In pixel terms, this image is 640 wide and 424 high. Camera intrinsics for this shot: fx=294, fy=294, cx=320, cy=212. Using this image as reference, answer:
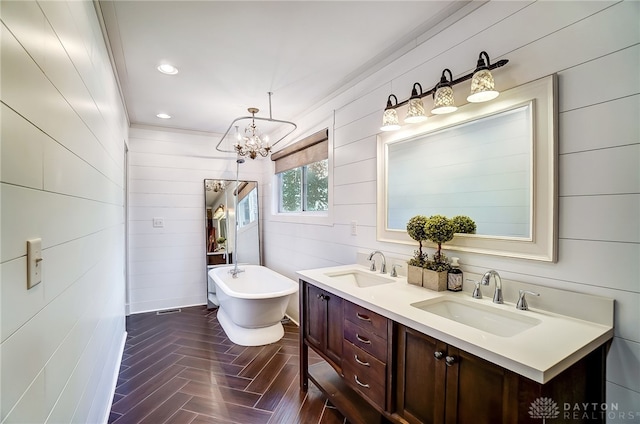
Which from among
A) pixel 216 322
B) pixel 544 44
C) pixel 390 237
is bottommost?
pixel 216 322

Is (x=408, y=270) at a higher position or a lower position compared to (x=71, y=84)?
lower

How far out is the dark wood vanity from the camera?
101 cm

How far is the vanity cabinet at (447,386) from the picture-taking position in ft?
3.42

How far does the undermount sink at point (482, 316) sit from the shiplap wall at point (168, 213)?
3.63 metres

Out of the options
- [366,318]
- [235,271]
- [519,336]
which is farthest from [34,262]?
[235,271]

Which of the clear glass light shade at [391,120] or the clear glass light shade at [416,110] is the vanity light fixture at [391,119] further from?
the clear glass light shade at [416,110]

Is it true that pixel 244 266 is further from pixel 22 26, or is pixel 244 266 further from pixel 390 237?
pixel 22 26

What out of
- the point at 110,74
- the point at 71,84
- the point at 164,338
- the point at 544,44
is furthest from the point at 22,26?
the point at 164,338

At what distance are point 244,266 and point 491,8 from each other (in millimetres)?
3864

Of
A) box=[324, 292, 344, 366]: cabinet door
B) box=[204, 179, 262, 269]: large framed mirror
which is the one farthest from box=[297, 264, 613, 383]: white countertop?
box=[204, 179, 262, 269]: large framed mirror

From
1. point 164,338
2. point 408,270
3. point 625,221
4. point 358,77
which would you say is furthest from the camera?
point 164,338

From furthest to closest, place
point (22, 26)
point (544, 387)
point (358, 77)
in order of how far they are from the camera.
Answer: point (358, 77)
point (544, 387)
point (22, 26)

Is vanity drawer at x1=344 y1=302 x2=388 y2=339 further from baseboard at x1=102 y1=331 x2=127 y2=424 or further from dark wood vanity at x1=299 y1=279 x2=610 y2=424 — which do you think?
baseboard at x1=102 y1=331 x2=127 y2=424

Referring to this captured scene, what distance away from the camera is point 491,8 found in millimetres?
1588
